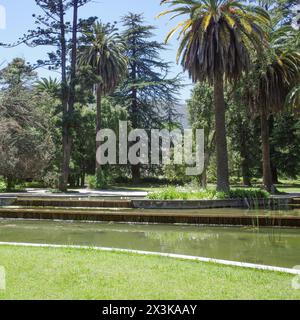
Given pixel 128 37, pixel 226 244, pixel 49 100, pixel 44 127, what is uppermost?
pixel 128 37

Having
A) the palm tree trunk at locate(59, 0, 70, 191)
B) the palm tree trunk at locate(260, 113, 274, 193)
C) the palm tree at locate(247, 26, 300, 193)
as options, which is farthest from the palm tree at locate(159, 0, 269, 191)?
the palm tree trunk at locate(59, 0, 70, 191)

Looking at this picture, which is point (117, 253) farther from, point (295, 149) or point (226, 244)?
point (295, 149)

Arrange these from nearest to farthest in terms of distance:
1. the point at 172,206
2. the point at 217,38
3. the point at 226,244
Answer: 1. the point at 226,244
2. the point at 172,206
3. the point at 217,38

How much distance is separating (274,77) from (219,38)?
7370 mm

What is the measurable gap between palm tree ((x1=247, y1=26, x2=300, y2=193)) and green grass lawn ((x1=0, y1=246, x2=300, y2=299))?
74.6ft

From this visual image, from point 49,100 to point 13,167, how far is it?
9316mm

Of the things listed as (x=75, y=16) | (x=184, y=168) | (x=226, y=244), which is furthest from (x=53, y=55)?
(x=226, y=244)

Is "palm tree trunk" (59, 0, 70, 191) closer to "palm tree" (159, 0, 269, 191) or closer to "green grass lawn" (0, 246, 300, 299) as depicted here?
"palm tree" (159, 0, 269, 191)

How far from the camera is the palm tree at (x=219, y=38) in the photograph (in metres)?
23.5

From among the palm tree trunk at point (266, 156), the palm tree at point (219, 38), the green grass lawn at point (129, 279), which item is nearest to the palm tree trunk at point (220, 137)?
the palm tree at point (219, 38)

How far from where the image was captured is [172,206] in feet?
69.5

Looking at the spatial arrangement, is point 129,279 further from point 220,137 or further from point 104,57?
point 104,57

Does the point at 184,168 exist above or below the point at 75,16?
below

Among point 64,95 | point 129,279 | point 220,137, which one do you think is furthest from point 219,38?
point 129,279
